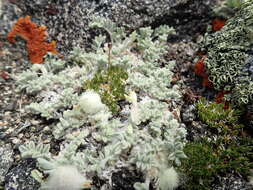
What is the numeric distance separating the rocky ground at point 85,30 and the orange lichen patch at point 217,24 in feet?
0.41

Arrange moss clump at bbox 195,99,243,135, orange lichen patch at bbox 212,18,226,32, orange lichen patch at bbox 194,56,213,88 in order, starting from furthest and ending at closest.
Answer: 1. orange lichen patch at bbox 212,18,226,32
2. orange lichen patch at bbox 194,56,213,88
3. moss clump at bbox 195,99,243,135

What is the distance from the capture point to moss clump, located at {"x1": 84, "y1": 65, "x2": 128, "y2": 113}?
2.92m

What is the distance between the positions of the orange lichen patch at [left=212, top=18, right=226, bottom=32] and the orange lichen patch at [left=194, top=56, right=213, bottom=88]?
19.5 inches

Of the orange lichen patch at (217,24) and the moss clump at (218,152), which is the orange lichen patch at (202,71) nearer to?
the moss clump at (218,152)

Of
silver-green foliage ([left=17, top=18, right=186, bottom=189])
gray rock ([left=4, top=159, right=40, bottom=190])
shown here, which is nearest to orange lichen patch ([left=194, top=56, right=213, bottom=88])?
silver-green foliage ([left=17, top=18, right=186, bottom=189])

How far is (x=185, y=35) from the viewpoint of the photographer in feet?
12.4

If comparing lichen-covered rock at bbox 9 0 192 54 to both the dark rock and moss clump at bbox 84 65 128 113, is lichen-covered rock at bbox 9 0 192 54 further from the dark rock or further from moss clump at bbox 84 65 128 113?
the dark rock

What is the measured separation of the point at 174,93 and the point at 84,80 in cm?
93

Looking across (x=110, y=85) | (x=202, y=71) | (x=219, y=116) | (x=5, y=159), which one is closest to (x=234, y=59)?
(x=202, y=71)

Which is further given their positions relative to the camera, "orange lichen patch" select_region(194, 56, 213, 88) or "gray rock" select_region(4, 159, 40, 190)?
"orange lichen patch" select_region(194, 56, 213, 88)

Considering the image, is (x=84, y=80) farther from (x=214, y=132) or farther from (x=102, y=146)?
(x=214, y=132)

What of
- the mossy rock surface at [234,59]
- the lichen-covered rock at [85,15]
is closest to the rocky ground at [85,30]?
the lichen-covered rock at [85,15]

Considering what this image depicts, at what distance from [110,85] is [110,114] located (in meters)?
0.36

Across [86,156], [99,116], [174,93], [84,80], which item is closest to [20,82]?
[84,80]
